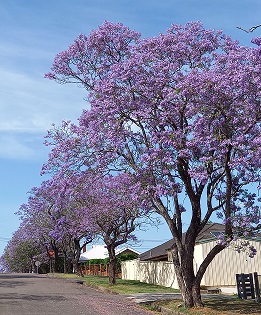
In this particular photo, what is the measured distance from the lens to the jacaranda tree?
14406mm

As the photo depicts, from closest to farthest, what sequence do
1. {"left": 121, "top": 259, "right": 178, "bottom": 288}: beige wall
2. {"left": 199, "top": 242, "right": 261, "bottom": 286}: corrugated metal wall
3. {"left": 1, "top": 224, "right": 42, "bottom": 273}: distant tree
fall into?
{"left": 199, "top": 242, "right": 261, "bottom": 286}: corrugated metal wall → {"left": 121, "top": 259, "right": 178, "bottom": 288}: beige wall → {"left": 1, "top": 224, "right": 42, "bottom": 273}: distant tree

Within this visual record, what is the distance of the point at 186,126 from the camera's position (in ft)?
52.5

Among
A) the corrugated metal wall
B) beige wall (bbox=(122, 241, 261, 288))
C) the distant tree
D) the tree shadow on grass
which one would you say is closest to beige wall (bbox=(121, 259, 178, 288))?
beige wall (bbox=(122, 241, 261, 288))

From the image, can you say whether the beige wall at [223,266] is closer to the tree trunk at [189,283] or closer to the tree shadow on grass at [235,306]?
the tree shadow on grass at [235,306]

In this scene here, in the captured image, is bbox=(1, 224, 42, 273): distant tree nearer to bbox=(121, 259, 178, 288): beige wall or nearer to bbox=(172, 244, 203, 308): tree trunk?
bbox=(121, 259, 178, 288): beige wall

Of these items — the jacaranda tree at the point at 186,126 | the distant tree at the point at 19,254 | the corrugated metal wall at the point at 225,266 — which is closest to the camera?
the jacaranda tree at the point at 186,126

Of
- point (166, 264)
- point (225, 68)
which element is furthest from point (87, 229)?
point (225, 68)

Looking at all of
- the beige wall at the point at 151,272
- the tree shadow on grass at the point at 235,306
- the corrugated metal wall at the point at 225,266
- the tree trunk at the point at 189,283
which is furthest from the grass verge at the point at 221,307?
the beige wall at the point at 151,272

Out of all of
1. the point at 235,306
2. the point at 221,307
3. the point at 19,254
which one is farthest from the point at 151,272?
the point at 19,254

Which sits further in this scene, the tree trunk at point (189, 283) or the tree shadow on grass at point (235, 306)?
the tree trunk at point (189, 283)

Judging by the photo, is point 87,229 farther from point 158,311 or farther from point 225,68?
point 225,68

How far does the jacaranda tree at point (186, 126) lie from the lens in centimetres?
1441

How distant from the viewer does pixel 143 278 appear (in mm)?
37844

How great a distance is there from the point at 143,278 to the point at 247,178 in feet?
77.1
